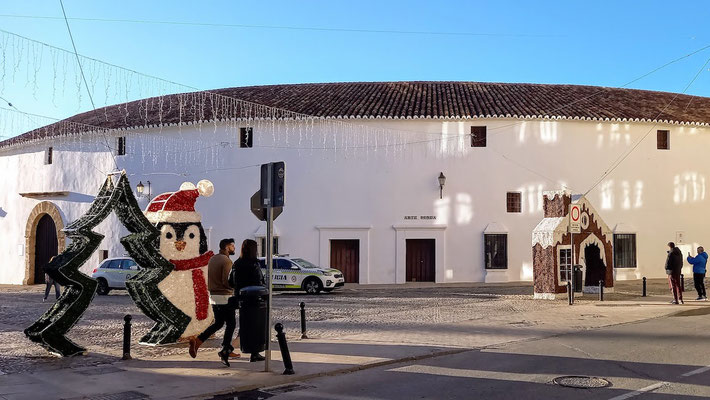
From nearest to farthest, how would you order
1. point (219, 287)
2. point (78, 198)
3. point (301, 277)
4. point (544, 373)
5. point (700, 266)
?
point (544, 373), point (219, 287), point (700, 266), point (301, 277), point (78, 198)

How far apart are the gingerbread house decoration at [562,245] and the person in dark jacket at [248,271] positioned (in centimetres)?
1208

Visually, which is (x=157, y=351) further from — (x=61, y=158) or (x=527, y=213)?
(x=61, y=158)

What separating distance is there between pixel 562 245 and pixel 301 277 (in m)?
8.98

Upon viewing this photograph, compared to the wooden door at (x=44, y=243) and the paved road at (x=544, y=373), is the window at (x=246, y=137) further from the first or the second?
the paved road at (x=544, y=373)

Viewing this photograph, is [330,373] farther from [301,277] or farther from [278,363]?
[301,277]

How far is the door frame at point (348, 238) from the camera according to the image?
27.2 m

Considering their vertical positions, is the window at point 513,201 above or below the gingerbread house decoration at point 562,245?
above

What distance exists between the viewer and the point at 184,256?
10.9 m

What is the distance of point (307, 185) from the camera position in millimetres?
27703

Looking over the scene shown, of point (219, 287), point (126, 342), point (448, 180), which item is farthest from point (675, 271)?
point (126, 342)

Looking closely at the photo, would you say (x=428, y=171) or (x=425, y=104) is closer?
(x=428, y=171)

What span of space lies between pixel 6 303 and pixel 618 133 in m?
24.8

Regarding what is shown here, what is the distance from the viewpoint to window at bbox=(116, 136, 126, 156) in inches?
1187

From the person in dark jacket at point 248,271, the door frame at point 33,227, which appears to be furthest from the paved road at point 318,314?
the door frame at point 33,227
